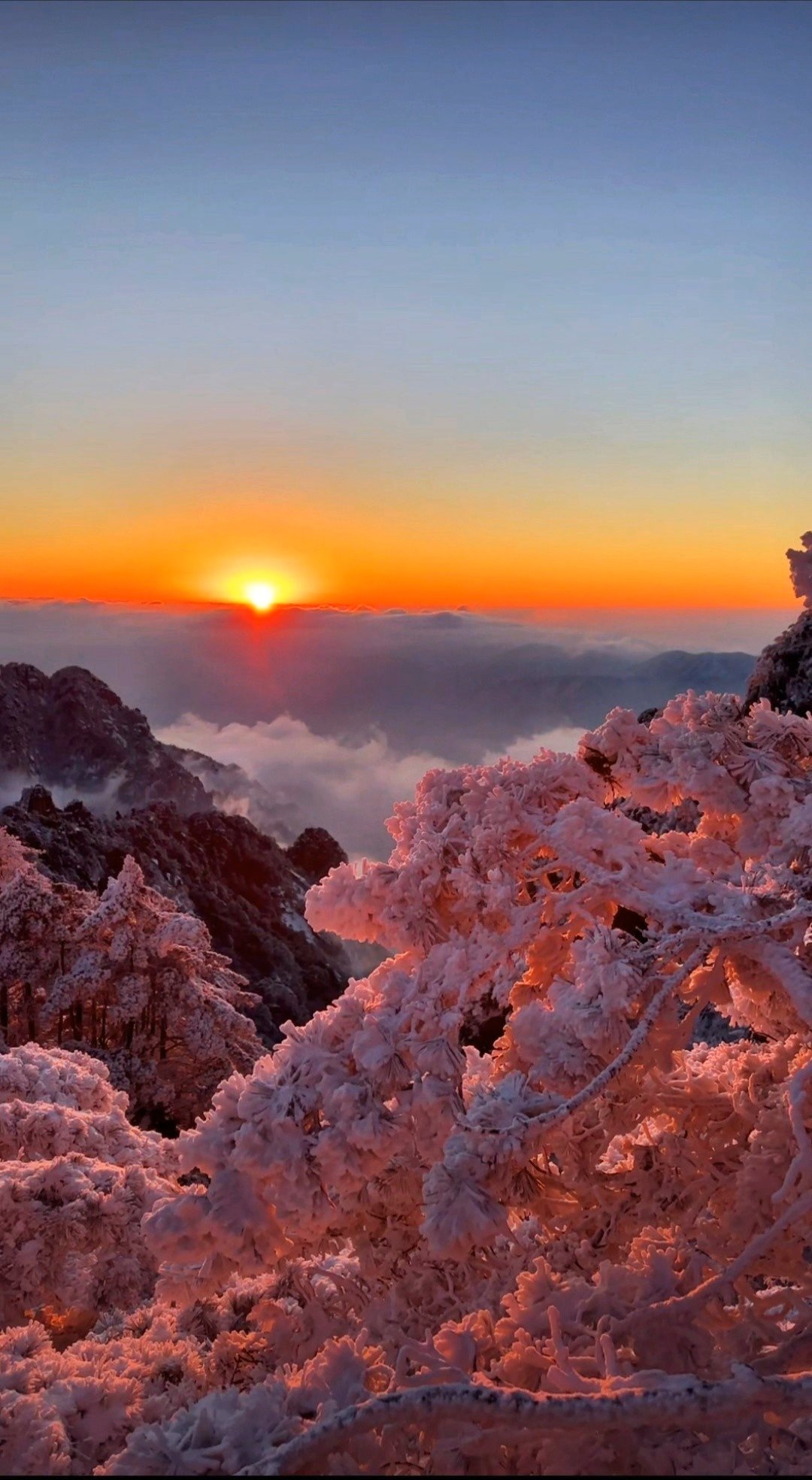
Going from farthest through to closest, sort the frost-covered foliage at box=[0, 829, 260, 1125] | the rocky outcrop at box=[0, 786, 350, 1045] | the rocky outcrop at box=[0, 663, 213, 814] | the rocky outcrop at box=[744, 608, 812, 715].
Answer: the rocky outcrop at box=[0, 663, 213, 814] < the rocky outcrop at box=[0, 786, 350, 1045] < the frost-covered foliage at box=[0, 829, 260, 1125] < the rocky outcrop at box=[744, 608, 812, 715]

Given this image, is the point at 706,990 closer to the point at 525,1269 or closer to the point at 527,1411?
the point at 525,1269

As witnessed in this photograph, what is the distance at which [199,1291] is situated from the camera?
4.62 m

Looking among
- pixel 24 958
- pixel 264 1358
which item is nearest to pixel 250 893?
pixel 24 958

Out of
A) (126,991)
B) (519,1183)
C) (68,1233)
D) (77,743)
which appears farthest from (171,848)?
(519,1183)

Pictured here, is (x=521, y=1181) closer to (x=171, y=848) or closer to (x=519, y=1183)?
(x=519, y=1183)

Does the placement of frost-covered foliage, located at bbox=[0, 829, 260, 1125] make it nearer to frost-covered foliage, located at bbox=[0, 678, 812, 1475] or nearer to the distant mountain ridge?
the distant mountain ridge

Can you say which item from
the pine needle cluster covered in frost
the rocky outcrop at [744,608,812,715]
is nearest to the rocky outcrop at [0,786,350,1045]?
the rocky outcrop at [744,608,812,715]

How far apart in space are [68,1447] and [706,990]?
10.4 feet

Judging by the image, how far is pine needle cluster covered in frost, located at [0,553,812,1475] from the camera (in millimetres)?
3418

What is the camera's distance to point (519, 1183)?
4406mm

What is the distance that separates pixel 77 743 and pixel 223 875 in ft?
91.8

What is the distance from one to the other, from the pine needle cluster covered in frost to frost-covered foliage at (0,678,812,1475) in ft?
0.05

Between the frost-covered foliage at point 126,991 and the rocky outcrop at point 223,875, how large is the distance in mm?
8639

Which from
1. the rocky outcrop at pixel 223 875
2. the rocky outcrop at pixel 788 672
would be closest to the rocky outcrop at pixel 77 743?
the rocky outcrop at pixel 223 875
